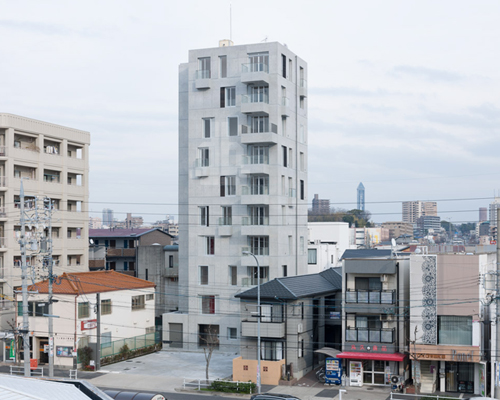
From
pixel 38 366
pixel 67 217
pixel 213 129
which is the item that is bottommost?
pixel 38 366

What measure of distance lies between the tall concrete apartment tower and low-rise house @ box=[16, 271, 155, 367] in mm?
7227

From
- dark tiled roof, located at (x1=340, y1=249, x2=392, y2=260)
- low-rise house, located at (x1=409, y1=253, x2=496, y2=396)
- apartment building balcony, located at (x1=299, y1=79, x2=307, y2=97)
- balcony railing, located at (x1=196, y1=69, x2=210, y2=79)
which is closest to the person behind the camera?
low-rise house, located at (x1=409, y1=253, x2=496, y2=396)

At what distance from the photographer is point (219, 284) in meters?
62.8

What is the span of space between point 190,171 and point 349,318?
24890 mm

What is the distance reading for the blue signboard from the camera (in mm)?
46094

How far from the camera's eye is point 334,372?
1818 inches

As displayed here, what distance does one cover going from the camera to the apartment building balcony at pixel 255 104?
60875 mm

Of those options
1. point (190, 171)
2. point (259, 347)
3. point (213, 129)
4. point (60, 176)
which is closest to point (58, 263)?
point (60, 176)

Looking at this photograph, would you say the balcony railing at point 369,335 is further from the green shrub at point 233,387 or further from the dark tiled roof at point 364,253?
the dark tiled roof at point 364,253

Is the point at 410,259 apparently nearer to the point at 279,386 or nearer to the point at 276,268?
the point at 279,386

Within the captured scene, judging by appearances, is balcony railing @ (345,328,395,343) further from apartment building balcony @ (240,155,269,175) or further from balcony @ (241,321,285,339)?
apartment building balcony @ (240,155,269,175)

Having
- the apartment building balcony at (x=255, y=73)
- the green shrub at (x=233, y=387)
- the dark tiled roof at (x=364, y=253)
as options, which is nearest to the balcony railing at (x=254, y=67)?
the apartment building balcony at (x=255, y=73)

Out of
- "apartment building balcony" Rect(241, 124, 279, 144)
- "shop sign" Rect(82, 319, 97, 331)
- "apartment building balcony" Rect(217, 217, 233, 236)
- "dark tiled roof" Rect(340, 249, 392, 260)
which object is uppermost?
"apartment building balcony" Rect(241, 124, 279, 144)

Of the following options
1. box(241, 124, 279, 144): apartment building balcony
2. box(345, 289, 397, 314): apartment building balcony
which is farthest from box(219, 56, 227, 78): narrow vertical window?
box(345, 289, 397, 314): apartment building balcony
